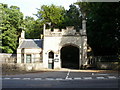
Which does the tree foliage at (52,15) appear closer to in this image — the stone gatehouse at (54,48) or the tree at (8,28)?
the tree at (8,28)

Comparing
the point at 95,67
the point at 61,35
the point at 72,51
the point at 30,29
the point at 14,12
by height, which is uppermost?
the point at 14,12

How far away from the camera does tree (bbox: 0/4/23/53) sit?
4047 centimetres

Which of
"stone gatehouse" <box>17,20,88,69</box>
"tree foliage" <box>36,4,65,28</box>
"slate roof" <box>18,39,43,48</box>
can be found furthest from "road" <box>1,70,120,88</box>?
"tree foliage" <box>36,4,65,28</box>

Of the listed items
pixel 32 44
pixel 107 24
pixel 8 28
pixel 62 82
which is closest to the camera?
pixel 62 82

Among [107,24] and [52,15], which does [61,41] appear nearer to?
[107,24]

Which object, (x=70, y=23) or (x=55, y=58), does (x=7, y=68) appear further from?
(x=70, y=23)

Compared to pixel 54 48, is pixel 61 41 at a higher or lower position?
higher

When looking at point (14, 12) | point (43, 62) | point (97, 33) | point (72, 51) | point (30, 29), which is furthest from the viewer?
point (30, 29)

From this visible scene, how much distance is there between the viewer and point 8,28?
42375 millimetres

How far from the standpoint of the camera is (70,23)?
43281 mm

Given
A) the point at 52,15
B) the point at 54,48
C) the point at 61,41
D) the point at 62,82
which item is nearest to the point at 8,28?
the point at 52,15

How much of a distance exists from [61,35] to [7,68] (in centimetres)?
1105

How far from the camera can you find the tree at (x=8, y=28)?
40.5 m

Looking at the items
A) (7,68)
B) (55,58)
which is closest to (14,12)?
(55,58)
